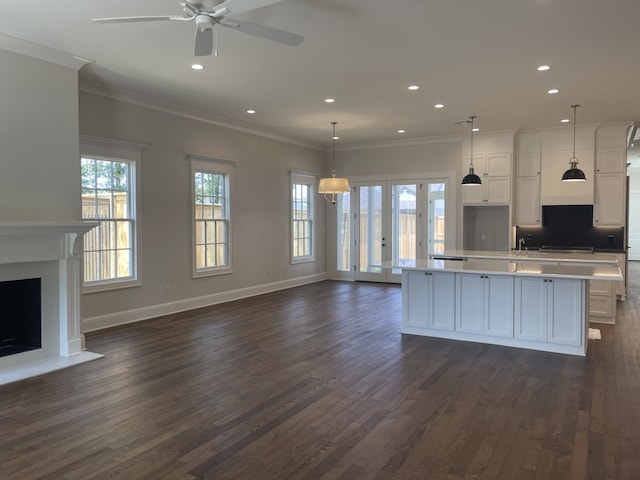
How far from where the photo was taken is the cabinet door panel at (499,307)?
5176mm

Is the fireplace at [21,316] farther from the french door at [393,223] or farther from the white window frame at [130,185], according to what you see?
the french door at [393,223]

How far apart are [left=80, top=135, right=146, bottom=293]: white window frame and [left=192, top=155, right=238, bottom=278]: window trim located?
3.16ft

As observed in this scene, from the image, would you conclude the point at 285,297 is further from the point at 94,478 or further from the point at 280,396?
the point at 94,478

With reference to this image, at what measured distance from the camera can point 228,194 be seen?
8070mm

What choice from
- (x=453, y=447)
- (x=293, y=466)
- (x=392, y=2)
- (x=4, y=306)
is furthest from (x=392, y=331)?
(x=4, y=306)

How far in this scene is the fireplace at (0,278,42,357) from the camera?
4652mm

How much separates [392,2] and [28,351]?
4.60 m

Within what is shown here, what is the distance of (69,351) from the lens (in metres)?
4.85

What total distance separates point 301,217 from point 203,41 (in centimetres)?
667

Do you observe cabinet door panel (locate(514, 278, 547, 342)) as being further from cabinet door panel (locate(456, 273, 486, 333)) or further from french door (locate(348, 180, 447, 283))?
french door (locate(348, 180, 447, 283))

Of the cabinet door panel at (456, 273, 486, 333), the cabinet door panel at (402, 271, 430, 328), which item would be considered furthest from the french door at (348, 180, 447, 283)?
the cabinet door panel at (456, 273, 486, 333)

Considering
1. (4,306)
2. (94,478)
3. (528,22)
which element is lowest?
(94,478)

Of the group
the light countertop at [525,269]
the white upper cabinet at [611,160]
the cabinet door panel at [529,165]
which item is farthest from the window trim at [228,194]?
the white upper cabinet at [611,160]

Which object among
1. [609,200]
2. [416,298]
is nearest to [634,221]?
[609,200]
